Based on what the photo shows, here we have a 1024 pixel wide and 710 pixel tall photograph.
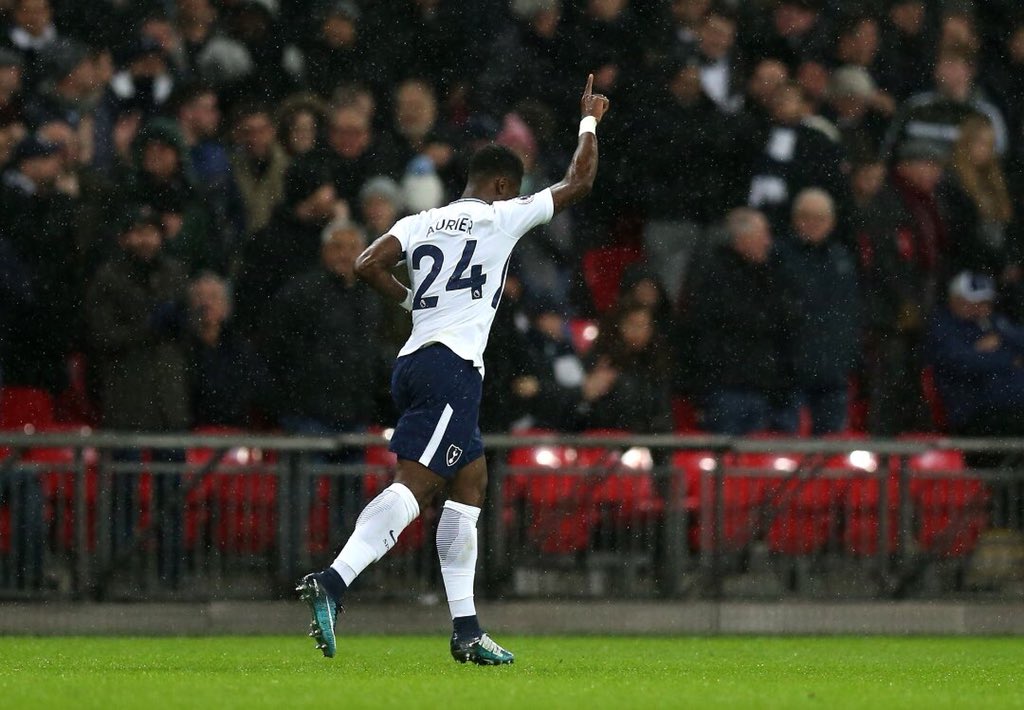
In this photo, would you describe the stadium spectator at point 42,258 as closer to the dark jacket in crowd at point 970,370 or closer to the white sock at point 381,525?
the white sock at point 381,525

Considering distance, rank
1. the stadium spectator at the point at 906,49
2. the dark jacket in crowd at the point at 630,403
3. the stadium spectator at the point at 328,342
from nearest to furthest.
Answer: the stadium spectator at the point at 328,342
the dark jacket in crowd at the point at 630,403
the stadium spectator at the point at 906,49

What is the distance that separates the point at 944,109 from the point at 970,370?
2578mm

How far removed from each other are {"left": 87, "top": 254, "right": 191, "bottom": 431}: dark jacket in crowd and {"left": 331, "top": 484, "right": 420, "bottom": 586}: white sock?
4.34 m

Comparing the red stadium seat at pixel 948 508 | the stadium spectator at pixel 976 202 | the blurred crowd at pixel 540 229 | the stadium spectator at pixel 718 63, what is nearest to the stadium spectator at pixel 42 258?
the blurred crowd at pixel 540 229

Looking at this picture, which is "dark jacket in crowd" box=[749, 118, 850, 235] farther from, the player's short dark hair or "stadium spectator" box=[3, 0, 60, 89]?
Answer: the player's short dark hair

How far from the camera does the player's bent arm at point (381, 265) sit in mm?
9258

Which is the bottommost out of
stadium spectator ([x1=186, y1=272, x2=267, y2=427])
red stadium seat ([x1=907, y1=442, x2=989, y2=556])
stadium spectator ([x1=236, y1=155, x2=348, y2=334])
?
red stadium seat ([x1=907, y1=442, x2=989, y2=556])

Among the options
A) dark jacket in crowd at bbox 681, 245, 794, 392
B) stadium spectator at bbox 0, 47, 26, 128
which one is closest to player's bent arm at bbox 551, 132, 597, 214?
dark jacket in crowd at bbox 681, 245, 794, 392

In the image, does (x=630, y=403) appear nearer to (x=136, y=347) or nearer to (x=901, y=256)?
(x=901, y=256)

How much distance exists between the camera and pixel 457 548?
940 centimetres

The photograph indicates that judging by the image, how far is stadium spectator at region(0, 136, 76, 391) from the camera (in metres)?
13.4

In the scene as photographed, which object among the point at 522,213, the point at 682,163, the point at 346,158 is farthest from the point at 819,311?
the point at 522,213

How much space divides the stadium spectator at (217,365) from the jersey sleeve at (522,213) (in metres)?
→ 4.38

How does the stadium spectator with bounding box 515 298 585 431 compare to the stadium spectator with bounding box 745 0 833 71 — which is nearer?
the stadium spectator with bounding box 515 298 585 431
